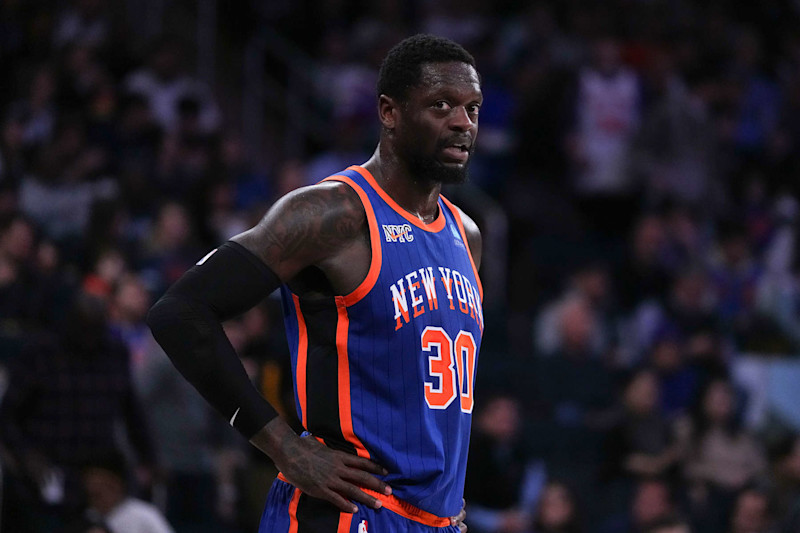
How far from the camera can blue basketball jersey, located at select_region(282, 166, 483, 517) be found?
11.2 ft

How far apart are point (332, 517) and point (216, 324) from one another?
645mm

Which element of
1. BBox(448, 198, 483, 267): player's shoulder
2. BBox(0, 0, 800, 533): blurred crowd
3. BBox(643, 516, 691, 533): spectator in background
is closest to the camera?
BBox(448, 198, 483, 267): player's shoulder

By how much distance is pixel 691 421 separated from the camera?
9.64 meters

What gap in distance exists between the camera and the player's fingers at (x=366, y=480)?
3.35 m

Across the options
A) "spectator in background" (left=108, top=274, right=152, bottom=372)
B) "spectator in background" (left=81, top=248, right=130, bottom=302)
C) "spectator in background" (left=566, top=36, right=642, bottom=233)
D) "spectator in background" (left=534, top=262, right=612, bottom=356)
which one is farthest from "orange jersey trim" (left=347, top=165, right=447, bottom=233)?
"spectator in background" (left=566, top=36, right=642, bottom=233)

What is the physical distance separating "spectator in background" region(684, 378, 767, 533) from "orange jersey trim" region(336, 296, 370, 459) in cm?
626

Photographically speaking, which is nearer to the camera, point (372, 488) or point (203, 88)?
point (372, 488)

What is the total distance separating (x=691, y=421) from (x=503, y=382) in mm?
1496

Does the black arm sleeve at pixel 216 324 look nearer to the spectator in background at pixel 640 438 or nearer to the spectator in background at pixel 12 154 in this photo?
the spectator in background at pixel 640 438

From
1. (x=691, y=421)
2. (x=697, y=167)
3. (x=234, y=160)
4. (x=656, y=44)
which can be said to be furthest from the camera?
(x=656, y=44)

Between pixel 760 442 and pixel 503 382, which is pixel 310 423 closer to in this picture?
pixel 503 382

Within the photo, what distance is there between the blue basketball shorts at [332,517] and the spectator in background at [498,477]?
189 inches

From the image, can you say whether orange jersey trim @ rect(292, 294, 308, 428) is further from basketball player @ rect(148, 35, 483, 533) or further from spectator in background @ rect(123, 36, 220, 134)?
spectator in background @ rect(123, 36, 220, 134)

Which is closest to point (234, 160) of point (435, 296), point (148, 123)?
point (148, 123)
